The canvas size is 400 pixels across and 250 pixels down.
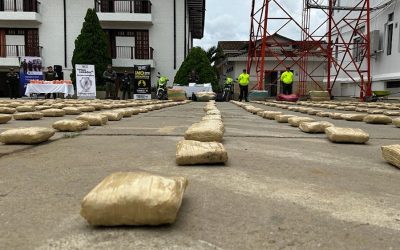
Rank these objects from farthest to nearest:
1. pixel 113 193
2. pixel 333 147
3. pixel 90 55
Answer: pixel 90 55, pixel 333 147, pixel 113 193

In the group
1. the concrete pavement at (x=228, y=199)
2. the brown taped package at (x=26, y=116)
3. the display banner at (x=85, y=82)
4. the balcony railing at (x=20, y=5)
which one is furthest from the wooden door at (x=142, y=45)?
the concrete pavement at (x=228, y=199)

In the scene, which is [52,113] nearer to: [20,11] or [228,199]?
[228,199]

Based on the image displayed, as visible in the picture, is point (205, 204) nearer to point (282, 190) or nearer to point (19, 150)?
point (282, 190)

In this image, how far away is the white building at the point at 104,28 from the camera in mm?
22031

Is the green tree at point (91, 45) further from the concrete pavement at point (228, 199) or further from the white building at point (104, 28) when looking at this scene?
the concrete pavement at point (228, 199)

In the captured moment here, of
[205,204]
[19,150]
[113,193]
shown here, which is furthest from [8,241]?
[19,150]

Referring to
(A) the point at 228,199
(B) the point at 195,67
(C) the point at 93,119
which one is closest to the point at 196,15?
(B) the point at 195,67

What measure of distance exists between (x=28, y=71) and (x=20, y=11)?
5136mm

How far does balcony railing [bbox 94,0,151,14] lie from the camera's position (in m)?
22.1

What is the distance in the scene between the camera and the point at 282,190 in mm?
1713

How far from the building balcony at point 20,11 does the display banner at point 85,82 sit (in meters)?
7.04

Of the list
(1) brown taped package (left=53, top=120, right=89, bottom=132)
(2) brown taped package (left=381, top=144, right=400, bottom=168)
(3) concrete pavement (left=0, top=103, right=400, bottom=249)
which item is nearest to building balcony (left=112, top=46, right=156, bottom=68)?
(1) brown taped package (left=53, top=120, right=89, bottom=132)

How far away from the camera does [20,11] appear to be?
71.4ft

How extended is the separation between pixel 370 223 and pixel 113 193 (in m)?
0.85
